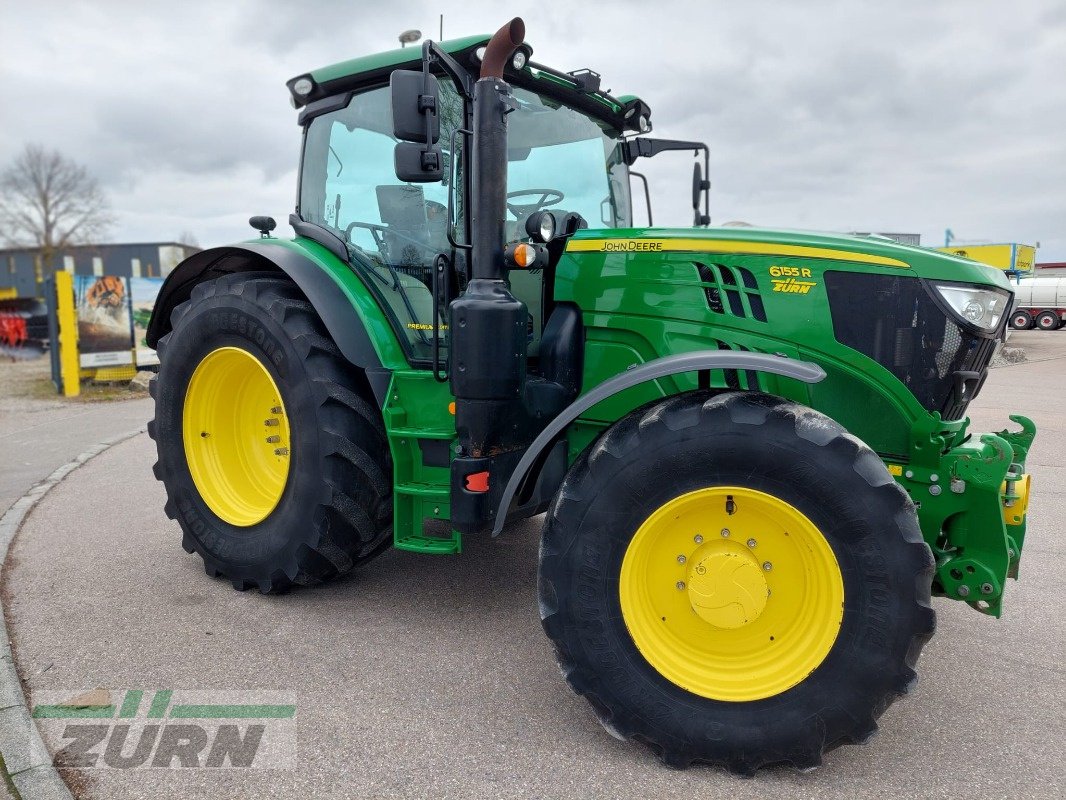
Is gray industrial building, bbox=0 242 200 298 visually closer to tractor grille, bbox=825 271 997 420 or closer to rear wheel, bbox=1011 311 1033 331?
tractor grille, bbox=825 271 997 420

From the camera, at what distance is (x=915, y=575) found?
216 cm

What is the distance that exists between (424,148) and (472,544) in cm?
239

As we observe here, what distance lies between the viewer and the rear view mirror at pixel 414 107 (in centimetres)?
260

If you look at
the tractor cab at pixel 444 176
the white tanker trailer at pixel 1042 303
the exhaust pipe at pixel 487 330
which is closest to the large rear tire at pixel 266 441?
the tractor cab at pixel 444 176

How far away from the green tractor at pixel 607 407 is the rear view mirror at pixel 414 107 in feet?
0.04

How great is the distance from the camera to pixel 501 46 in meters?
2.73

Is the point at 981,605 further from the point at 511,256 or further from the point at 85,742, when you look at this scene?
the point at 85,742

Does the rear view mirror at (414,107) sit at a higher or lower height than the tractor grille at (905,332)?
Answer: higher

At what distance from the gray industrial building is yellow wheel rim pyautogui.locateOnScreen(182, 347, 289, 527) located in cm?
3379

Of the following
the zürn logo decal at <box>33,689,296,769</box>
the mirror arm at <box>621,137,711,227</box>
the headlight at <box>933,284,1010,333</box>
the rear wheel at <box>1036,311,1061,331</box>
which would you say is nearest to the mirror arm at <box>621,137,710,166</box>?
the mirror arm at <box>621,137,711,227</box>

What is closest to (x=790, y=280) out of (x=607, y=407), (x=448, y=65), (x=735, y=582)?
(x=607, y=407)

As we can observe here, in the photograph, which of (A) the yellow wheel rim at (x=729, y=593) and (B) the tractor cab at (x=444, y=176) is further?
(B) the tractor cab at (x=444, y=176)

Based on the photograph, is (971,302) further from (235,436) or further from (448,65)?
(235,436)

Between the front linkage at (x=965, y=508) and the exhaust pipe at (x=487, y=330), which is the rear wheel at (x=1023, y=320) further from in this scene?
the exhaust pipe at (x=487, y=330)
